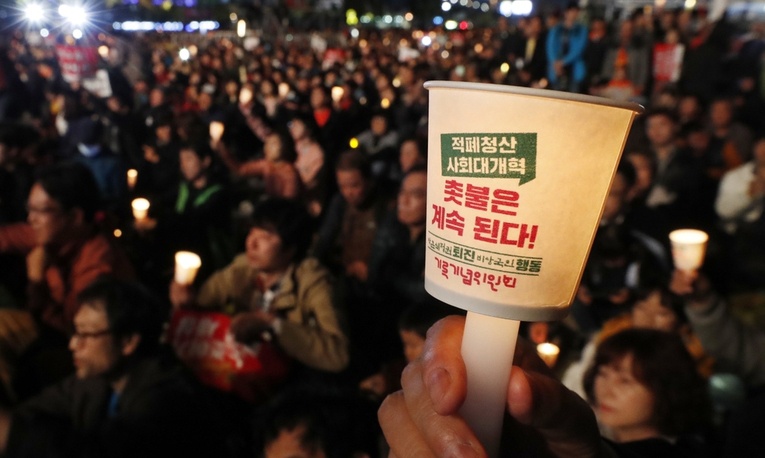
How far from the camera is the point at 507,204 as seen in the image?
81 centimetres

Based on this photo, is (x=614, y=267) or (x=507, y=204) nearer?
(x=507, y=204)

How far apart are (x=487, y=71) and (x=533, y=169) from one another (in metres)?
12.0

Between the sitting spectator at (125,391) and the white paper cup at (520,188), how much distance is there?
170cm

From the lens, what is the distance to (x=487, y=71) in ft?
40.0

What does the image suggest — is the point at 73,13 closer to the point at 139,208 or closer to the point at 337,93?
the point at 337,93

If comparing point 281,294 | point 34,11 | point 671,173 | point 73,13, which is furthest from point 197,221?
point 34,11

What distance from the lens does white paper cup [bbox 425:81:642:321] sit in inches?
30.6

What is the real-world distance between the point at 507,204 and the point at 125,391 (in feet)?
6.60

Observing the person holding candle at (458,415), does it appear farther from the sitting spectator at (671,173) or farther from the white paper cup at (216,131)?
the white paper cup at (216,131)

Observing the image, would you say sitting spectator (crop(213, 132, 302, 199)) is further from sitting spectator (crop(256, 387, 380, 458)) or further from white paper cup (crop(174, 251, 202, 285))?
Answer: sitting spectator (crop(256, 387, 380, 458))

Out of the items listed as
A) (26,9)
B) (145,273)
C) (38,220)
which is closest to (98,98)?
(145,273)

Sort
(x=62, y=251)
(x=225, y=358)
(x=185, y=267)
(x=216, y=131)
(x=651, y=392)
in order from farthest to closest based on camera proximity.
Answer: (x=216, y=131) < (x=62, y=251) < (x=185, y=267) < (x=225, y=358) < (x=651, y=392)

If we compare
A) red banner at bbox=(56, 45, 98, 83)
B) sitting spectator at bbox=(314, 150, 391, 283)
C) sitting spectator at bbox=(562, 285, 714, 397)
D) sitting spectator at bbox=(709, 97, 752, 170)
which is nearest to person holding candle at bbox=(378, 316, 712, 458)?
sitting spectator at bbox=(562, 285, 714, 397)

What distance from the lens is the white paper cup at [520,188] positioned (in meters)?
0.78
